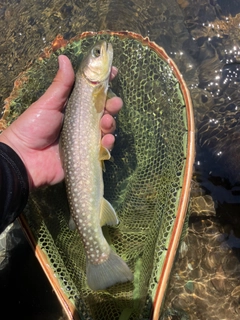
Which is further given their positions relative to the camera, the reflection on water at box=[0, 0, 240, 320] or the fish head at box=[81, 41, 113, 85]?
the reflection on water at box=[0, 0, 240, 320]

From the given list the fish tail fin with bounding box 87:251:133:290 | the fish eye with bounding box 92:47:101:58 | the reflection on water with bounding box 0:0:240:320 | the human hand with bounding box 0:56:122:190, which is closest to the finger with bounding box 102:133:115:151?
the human hand with bounding box 0:56:122:190

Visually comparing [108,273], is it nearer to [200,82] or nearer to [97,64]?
[97,64]

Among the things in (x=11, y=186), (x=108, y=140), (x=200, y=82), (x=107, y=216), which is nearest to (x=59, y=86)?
(x=108, y=140)

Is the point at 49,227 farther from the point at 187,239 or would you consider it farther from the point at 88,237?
the point at 187,239

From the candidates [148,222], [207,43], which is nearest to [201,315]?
[148,222]

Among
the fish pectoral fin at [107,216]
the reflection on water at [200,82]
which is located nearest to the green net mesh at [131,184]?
the fish pectoral fin at [107,216]

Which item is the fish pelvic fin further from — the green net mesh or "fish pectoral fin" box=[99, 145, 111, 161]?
the green net mesh

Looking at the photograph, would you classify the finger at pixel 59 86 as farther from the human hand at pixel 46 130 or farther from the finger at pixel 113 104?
the finger at pixel 113 104

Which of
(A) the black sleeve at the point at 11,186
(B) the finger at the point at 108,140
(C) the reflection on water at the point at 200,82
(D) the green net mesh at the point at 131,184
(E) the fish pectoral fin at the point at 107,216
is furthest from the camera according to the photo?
(C) the reflection on water at the point at 200,82
